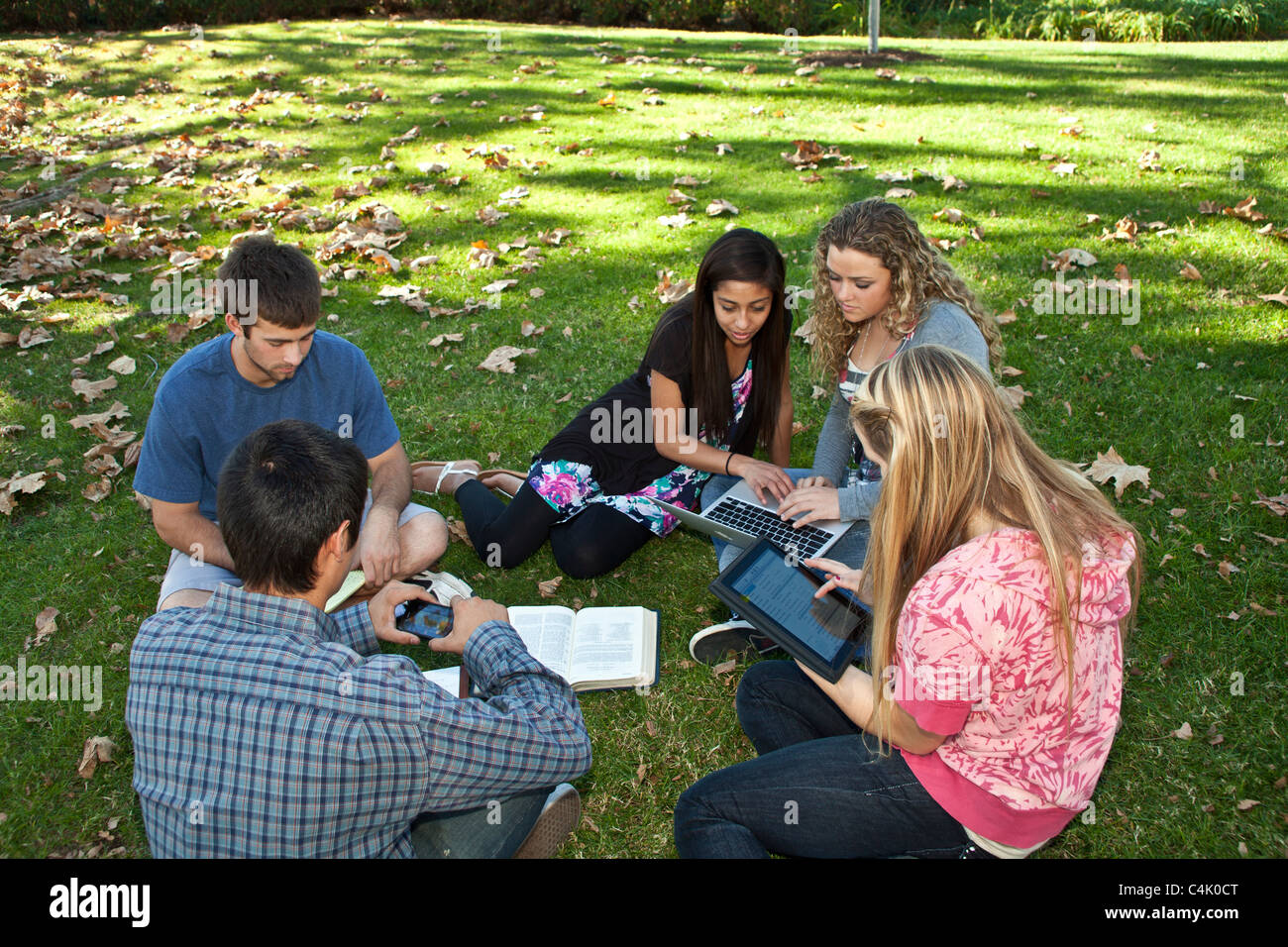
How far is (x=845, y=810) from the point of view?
2.56 metres

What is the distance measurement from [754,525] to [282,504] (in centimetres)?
229

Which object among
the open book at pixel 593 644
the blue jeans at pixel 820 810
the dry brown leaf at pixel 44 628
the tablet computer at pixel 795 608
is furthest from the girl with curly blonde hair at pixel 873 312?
the dry brown leaf at pixel 44 628

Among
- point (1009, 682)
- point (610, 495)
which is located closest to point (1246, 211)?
point (610, 495)

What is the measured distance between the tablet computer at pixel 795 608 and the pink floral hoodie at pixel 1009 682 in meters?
0.36

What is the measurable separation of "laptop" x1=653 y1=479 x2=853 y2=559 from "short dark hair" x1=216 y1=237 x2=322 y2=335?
1.76 metres

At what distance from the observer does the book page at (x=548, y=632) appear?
3740mm

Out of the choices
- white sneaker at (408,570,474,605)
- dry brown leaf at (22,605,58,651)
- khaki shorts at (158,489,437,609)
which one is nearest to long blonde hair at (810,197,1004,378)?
white sneaker at (408,570,474,605)

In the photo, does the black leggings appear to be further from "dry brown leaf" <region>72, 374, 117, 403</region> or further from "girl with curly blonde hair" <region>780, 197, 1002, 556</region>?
"dry brown leaf" <region>72, 374, 117, 403</region>

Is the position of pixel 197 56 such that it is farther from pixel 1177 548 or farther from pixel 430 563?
pixel 1177 548

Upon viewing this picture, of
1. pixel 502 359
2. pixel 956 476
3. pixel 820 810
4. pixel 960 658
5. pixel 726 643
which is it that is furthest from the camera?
pixel 502 359

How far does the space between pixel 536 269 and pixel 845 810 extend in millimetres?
5732

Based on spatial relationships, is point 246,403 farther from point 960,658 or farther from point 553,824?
point 960,658

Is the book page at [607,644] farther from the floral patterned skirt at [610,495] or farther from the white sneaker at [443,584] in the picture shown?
the floral patterned skirt at [610,495]

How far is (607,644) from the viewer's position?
12.7 ft
